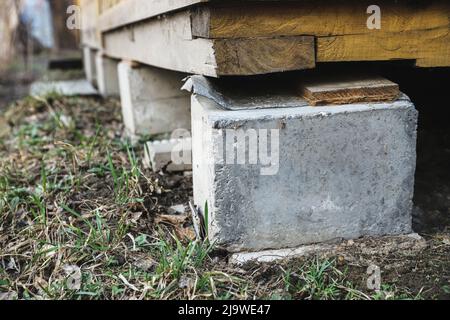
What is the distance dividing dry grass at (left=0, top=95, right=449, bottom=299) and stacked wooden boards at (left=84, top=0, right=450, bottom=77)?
2.27 feet

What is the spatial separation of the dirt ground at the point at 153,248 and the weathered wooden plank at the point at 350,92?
58 cm

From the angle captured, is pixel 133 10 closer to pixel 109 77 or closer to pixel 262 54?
pixel 262 54

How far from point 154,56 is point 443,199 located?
72.6 inches

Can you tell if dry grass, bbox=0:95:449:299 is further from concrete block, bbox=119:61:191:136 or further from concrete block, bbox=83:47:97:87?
concrete block, bbox=83:47:97:87

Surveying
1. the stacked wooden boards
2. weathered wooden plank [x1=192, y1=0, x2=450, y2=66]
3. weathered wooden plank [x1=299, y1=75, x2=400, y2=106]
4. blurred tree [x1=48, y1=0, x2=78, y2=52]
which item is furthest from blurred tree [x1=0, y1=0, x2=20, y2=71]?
weathered wooden plank [x1=299, y1=75, x2=400, y2=106]

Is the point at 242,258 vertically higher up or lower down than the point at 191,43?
lower down

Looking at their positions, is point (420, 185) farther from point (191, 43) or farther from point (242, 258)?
point (191, 43)

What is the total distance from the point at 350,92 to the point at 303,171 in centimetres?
37

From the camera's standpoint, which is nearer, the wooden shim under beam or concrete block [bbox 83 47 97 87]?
the wooden shim under beam

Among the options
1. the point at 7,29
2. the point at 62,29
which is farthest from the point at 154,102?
the point at 7,29

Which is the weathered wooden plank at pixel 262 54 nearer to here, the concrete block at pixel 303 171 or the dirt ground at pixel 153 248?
the concrete block at pixel 303 171

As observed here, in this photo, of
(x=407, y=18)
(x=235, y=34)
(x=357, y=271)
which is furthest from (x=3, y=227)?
(x=407, y=18)

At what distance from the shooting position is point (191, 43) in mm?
2396

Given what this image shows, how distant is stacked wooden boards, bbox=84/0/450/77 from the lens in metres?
2.03
